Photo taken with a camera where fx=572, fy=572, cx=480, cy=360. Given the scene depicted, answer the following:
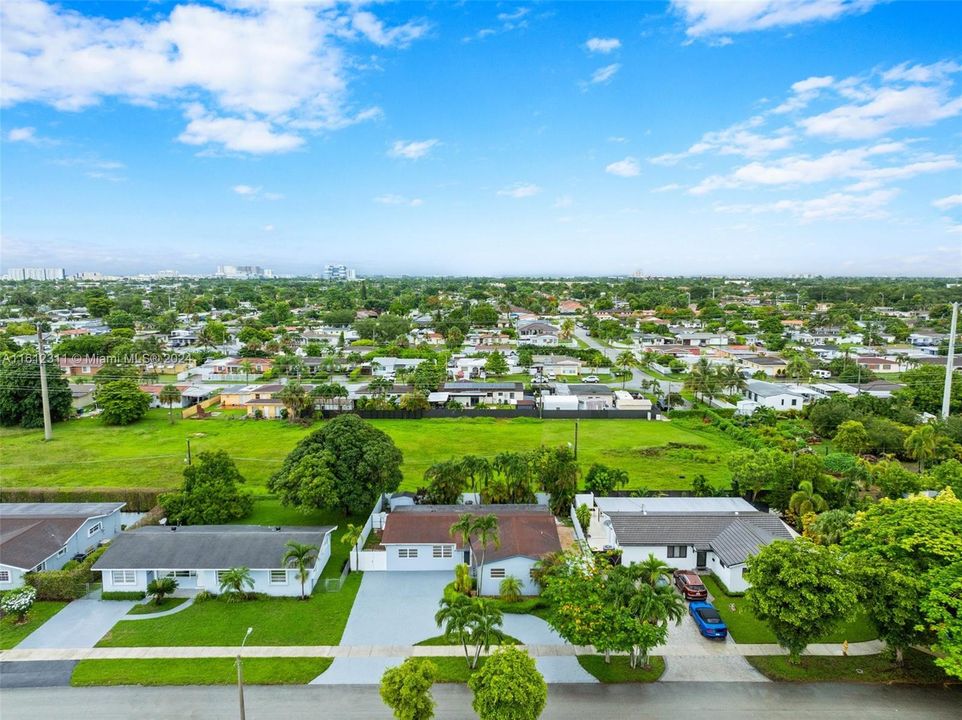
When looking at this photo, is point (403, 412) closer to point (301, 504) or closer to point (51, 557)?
point (301, 504)

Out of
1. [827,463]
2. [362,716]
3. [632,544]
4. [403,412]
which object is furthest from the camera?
[403,412]

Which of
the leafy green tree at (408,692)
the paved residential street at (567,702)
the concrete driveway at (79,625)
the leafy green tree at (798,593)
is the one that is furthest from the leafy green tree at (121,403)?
the leafy green tree at (798,593)

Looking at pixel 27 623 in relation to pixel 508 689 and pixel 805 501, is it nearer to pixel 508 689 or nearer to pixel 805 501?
pixel 508 689

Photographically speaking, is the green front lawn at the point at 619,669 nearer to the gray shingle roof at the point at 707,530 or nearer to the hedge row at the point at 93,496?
the gray shingle roof at the point at 707,530

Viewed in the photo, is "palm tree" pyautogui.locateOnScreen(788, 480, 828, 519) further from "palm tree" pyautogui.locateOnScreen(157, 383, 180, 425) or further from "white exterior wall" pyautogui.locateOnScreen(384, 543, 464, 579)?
"palm tree" pyautogui.locateOnScreen(157, 383, 180, 425)

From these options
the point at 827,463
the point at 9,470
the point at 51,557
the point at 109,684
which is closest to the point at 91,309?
the point at 9,470

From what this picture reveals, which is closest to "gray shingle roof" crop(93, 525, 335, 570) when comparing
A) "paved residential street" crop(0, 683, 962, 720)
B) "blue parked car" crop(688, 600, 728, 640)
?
"paved residential street" crop(0, 683, 962, 720)

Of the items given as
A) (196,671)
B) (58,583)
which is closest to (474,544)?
(196,671)
